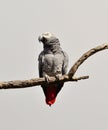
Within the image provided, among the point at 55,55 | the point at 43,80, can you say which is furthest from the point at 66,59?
the point at 43,80

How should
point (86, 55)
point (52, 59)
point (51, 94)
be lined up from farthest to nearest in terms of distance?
point (52, 59) → point (51, 94) → point (86, 55)

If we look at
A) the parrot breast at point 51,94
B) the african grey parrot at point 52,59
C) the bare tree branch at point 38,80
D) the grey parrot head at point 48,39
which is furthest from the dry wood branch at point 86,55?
the grey parrot head at point 48,39

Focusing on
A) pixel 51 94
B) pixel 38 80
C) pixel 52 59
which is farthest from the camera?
pixel 52 59

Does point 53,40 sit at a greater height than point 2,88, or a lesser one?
greater

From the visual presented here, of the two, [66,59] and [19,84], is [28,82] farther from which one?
[66,59]

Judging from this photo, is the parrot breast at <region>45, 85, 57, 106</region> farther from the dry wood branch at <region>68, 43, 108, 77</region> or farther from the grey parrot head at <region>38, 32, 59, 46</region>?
the dry wood branch at <region>68, 43, 108, 77</region>

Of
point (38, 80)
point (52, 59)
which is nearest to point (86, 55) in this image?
point (38, 80)

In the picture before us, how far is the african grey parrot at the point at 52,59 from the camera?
21.1 ft

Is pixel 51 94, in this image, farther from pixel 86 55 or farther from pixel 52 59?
pixel 86 55

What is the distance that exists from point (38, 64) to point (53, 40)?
1.81 ft

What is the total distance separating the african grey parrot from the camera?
253 inches

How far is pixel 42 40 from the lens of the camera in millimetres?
6508

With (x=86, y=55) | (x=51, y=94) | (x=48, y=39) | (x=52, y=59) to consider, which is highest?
(x=48, y=39)

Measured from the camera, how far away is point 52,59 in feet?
21.2
